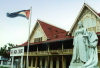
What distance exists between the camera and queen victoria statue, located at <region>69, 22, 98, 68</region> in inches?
386

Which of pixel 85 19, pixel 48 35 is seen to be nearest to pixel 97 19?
pixel 85 19

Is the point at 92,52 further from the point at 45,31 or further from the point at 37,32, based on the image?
the point at 37,32

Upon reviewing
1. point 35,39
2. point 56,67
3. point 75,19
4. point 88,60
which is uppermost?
point 75,19

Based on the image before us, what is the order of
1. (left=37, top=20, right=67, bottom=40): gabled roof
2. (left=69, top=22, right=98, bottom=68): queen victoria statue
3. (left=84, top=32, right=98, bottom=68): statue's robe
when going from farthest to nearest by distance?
(left=37, top=20, right=67, bottom=40): gabled roof < (left=69, top=22, right=98, bottom=68): queen victoria statue < (left=84, top=32, right=98, bottom=68): statue's robe

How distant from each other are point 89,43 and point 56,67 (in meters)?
25.2

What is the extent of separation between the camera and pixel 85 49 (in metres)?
10.0

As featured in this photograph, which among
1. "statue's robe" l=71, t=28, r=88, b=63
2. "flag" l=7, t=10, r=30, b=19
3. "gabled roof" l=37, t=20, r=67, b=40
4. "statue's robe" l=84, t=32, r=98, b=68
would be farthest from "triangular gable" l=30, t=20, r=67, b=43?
"statue's robe" l=84, t=32, r=98, b=68

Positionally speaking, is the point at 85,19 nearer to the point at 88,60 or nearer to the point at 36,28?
the point at 36,28

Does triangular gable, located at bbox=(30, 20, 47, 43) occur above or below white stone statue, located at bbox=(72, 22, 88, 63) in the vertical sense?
above

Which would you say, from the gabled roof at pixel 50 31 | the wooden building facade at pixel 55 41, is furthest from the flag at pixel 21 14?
the gabled roof at pixel 50 31

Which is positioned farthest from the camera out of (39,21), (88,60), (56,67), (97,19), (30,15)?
(39,21)

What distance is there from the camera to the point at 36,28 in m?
39.1

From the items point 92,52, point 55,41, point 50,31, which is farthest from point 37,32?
point 92,52

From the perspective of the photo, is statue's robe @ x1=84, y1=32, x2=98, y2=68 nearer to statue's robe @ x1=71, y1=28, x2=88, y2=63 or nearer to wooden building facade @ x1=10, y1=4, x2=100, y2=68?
statue's robe @ x1=71, y1=28, x2=88, y2=63
